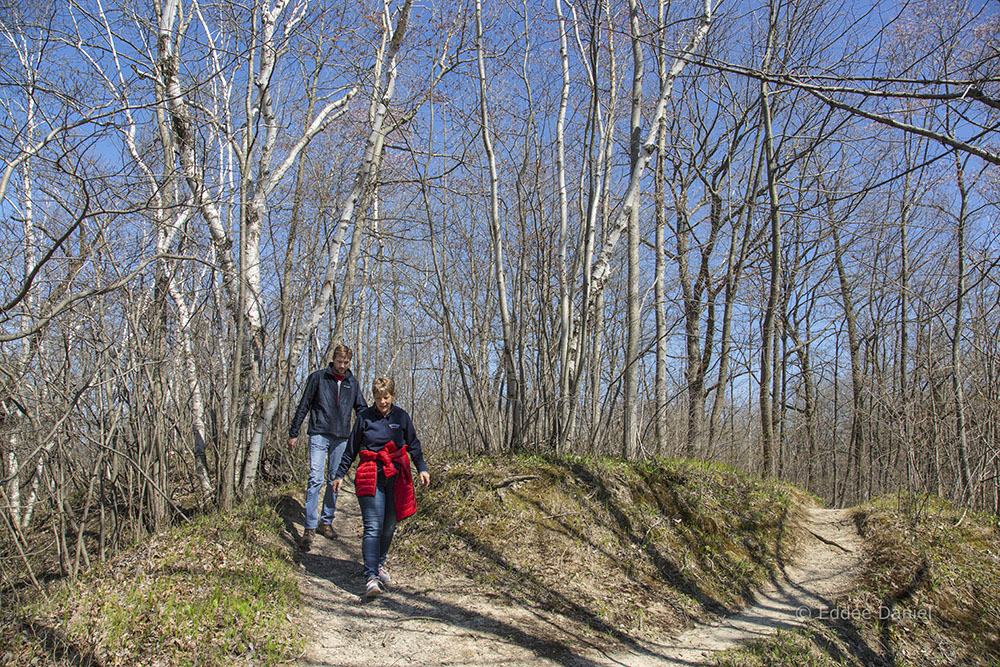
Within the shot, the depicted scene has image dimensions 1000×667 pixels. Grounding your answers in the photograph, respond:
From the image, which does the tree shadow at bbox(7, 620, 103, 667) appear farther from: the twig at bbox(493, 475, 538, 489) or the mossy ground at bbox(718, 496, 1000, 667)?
the mossy ground at bbox(718, 496, 1000, 667)

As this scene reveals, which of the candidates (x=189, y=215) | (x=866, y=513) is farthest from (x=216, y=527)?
(x=866, y=513)

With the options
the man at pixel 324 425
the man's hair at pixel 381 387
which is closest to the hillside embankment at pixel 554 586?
the man at pixel 324 425

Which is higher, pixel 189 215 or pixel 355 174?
pixel 355 174

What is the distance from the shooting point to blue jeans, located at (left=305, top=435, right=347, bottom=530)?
5461 millimetres

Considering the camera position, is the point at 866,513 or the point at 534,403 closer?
the point at 866,513

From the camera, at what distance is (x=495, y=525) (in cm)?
553

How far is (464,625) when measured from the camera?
13.7 feet

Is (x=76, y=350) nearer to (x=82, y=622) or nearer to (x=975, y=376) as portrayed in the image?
(x=82, y=622)

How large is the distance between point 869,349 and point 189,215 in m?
14.6

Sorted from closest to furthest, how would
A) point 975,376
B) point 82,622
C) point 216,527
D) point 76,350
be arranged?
point 82,622, point 76,350, point 216,527, point 975,376

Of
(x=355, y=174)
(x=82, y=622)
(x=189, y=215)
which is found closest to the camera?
(x=82, y=622)

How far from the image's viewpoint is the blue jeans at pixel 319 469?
5.46m

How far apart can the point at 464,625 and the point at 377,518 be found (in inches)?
38.6

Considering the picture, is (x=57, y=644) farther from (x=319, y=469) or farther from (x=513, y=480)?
(x=513, y=480)
